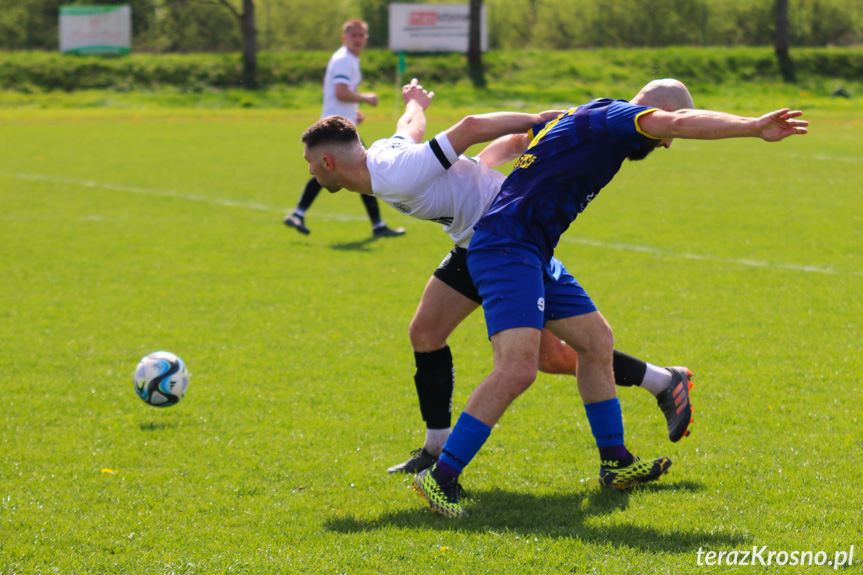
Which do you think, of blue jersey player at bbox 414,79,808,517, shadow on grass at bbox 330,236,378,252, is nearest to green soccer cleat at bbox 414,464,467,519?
blue jersey player at bbox 414,79,808,517

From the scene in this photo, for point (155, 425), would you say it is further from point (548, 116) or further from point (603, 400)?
point (548, 116)

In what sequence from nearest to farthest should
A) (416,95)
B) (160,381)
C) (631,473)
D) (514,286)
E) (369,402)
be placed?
(514,286) < (631,473) < (416,95) < (160,381) < (369,402)

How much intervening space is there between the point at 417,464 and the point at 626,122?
6.60 ft

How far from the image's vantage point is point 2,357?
21.1 feet

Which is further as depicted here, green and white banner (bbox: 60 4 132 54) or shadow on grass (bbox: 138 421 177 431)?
green and white banner (bbox: 60 4 132 54)

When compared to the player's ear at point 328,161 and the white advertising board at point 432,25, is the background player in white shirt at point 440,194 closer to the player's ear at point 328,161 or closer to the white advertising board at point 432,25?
the player's ear at point 328,161

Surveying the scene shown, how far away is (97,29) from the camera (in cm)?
4034

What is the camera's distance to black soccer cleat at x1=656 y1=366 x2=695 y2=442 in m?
4.52

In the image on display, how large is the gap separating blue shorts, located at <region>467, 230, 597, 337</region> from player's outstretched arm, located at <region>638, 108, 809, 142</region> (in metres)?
0.84

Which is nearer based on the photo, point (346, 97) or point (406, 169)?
point (406, 169)

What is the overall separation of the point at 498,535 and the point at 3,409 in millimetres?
3336

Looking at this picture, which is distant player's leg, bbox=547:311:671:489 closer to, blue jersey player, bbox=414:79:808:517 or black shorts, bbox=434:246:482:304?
blue jersey player, bbox=414:79:808:517

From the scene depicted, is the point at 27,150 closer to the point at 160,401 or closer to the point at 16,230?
the point at 16,230

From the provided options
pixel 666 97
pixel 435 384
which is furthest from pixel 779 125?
pixel 435 384
